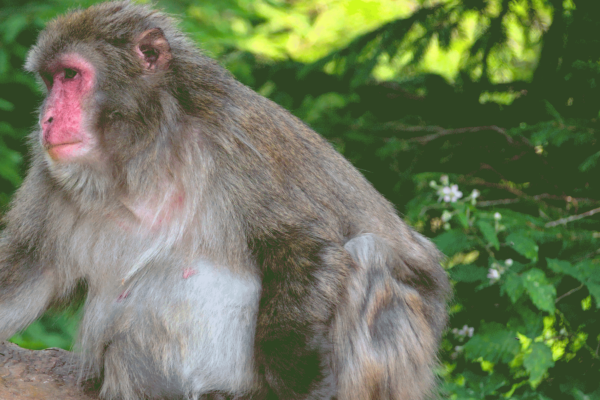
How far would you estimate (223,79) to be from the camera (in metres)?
3.27

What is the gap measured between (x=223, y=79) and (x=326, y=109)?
256cm

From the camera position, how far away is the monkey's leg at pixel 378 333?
9.68 ft

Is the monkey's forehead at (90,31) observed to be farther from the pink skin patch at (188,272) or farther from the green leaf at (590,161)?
the green leaf at (590,161)

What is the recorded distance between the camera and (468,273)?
4078 millimetres

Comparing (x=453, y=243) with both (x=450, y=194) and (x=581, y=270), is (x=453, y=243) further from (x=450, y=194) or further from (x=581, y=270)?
(x=581, y=270)

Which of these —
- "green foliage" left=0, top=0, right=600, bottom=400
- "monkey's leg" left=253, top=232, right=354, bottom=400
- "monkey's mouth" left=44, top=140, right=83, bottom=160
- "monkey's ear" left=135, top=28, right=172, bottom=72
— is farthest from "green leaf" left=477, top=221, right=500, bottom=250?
"monkey's mouth" left=44, top=140, right=83, bottom=160

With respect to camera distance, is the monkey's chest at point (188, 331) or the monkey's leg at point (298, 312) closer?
the monkey's leg at point (298, 312)

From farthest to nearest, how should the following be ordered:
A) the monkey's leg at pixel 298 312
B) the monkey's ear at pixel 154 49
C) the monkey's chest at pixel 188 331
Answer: the monkey's ear at pixel 154 49 < the monkey's chest at pixel 188 331 < the monkey's leg at pixel 298 312

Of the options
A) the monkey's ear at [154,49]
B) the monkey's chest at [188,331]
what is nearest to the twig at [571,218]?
the monkey's chest at [188,331]

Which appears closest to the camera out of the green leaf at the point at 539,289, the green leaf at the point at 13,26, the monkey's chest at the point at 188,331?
the monkey's chest at the point at 188,331

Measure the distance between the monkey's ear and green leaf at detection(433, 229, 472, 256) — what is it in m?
1.90

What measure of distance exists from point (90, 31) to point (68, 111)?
0.40 m

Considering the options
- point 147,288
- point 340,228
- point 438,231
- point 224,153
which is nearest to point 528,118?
point 438,231

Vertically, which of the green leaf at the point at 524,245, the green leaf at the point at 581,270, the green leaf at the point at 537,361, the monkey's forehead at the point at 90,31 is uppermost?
the monkey's forehead at the point at 90,31
